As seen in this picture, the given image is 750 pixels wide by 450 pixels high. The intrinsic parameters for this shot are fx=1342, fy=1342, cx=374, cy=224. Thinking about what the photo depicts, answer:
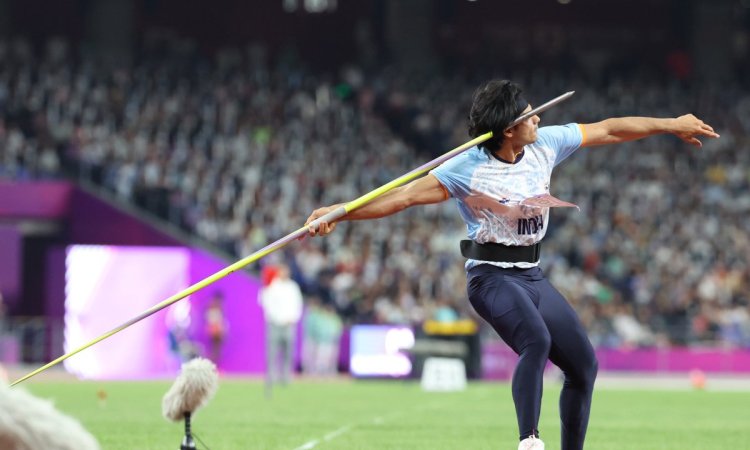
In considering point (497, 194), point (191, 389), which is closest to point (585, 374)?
point (497, 194)

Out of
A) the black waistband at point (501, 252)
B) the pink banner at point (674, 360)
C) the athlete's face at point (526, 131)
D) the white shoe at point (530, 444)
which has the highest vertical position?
the athlete's face at point (526, 131)

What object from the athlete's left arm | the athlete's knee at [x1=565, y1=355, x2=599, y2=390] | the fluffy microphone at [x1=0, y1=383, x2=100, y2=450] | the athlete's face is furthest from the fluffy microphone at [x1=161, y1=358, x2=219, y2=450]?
the fluffy microphone at [x1=0, y1=383, x2=100, y2=450]

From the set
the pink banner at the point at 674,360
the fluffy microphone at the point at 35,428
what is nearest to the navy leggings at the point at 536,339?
the fluffy microphone at the point at 35,428

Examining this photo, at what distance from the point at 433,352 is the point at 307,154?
34.5 ft

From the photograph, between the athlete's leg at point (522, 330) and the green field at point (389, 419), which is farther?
the green field at point (389, 419)

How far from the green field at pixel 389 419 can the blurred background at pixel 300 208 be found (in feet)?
13.8

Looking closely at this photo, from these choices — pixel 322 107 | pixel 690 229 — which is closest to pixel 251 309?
pixel 322 107

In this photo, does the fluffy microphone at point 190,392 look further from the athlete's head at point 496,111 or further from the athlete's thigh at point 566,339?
the athlete's head at point 496,111

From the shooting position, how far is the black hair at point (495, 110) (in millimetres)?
8305

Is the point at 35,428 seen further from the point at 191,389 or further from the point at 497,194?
the point at 497,194

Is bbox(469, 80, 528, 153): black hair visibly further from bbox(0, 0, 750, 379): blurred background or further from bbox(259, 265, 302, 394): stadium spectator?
bbox(0, 0, 750, 379): blurred background

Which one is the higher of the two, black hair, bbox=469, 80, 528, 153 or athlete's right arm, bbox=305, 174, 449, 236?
black hair, bbox=469, 80, 528, 153

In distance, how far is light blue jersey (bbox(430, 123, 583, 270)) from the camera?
27.4 feet

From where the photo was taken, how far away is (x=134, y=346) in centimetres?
3269
